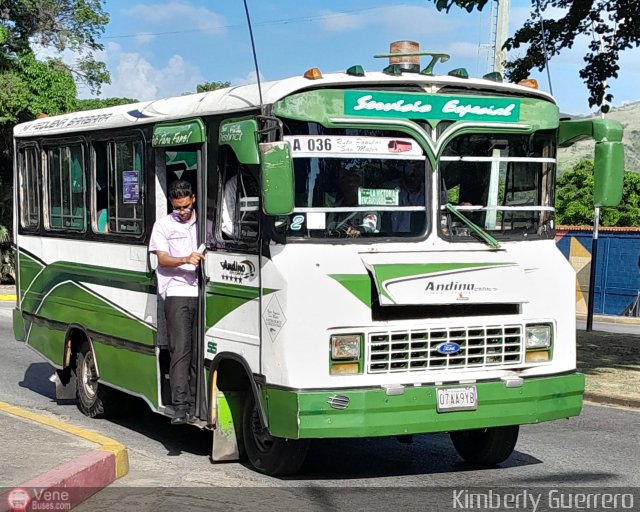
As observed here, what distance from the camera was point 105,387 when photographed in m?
10.1

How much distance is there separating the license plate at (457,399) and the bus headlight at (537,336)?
0.59 meters

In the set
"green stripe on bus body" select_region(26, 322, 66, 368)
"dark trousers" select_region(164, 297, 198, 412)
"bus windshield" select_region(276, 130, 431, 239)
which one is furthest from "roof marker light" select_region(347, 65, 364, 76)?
"green stripe on bus body" select_region(26, 322, 66, 368)

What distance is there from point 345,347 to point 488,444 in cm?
183

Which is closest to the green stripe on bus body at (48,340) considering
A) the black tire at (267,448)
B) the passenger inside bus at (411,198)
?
the black tire at (267,448)

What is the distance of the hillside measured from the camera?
71281 millimetres

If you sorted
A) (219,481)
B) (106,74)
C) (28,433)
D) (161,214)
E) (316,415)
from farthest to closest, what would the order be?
1. (106,74)
2. (161,214)
3. (28,433)
4. (219,481)
5. (316,415)

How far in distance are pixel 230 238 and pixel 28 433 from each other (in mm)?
2249

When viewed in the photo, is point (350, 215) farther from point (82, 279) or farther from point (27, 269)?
point (27, 269)

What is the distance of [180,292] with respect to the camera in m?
8.12

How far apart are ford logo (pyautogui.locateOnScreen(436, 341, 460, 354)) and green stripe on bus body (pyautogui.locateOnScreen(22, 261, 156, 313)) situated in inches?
105

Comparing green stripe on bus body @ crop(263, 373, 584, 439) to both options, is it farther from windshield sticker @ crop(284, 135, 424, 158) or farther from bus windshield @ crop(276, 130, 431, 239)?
windshield sticker @ crop(284, 135, 424, 158)

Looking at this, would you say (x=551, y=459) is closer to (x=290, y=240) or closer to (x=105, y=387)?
(x=290, y=240)

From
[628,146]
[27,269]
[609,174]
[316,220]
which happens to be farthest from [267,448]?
[628,146]

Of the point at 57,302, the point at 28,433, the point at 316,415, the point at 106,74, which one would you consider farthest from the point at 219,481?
the point at 106,74
